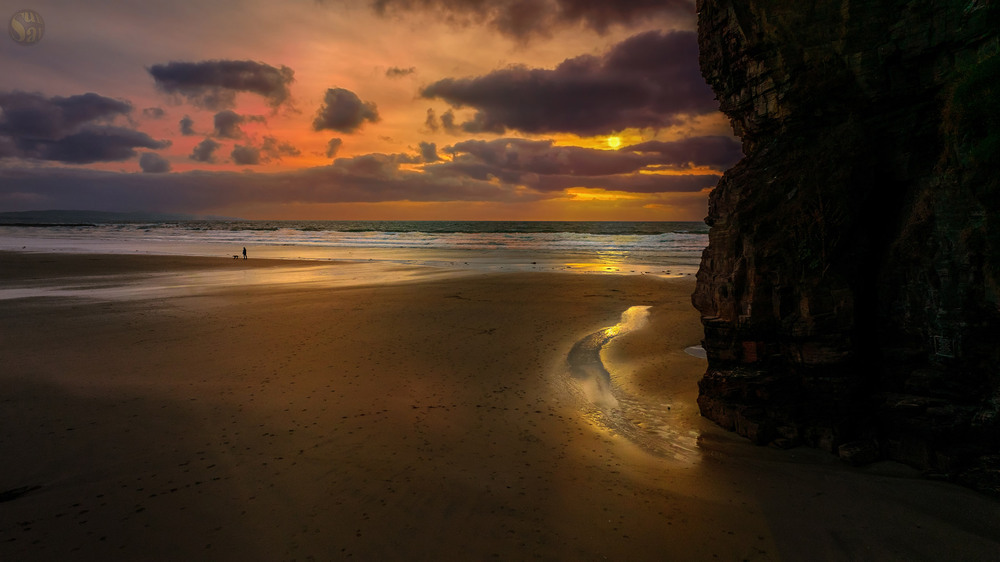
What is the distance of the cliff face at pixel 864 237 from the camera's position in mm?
5750

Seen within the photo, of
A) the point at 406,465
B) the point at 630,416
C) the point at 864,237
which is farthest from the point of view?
the point at 630,416

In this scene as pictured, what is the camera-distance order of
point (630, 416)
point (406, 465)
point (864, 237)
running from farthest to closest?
1. point (630, 416)
2. point (864, 237)
3. point (406, 465)

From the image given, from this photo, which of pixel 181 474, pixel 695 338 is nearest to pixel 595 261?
pixel 695 338

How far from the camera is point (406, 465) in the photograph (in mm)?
6469

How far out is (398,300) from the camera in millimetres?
19172

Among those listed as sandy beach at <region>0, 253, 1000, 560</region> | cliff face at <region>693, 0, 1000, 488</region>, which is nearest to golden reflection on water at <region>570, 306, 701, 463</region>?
sandy beach at <region>0, 253, 1000, 560</region>

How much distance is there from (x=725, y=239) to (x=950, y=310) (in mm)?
2942

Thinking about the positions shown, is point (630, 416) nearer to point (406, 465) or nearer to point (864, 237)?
point (406, 465)

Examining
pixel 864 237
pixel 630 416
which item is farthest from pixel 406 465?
pixel 864 237

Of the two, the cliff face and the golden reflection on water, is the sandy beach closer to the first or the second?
the golden reflection on water

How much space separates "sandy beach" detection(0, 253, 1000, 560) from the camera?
16.1 ft

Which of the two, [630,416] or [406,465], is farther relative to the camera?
[630,416]

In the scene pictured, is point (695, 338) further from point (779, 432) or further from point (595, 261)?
point (595, 261)

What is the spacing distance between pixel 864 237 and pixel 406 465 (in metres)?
7.32
